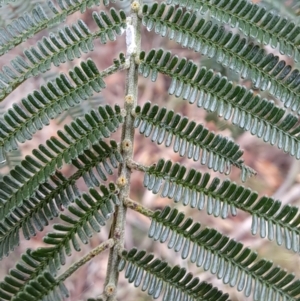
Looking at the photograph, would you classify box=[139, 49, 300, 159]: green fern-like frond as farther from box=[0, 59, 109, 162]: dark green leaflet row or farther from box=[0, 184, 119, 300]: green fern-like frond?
box=[0, 184, 119, 300]: green fern-like frond

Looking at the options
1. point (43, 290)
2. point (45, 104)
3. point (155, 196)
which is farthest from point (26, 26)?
point (155, 196)

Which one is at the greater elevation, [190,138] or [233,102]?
[233,102]

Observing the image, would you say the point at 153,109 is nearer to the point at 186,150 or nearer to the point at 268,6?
the point at 186,150

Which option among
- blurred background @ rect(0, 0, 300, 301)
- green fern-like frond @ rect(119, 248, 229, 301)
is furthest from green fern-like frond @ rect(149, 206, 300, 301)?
blurred background @ rect(0, 0, 300, 301)

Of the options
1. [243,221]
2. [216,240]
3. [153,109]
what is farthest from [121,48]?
[216,240]

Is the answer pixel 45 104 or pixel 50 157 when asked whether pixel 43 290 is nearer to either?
pixel 50 157

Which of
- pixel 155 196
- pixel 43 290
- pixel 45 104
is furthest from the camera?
pixel 155 196
